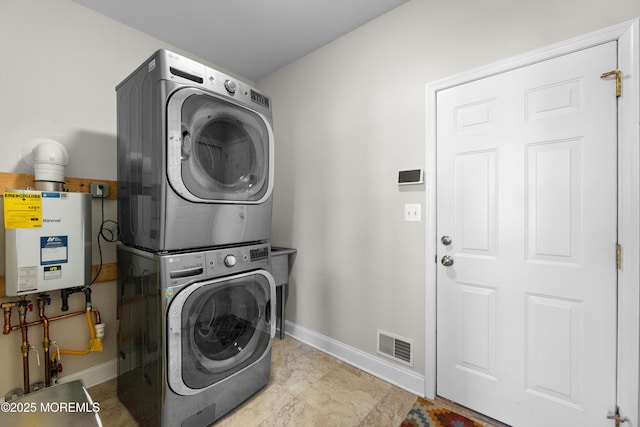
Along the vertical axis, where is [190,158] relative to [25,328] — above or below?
above

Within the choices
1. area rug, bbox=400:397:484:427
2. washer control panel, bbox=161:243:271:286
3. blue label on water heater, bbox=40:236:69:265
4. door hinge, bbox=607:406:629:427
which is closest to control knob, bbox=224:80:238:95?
washer control panel, bbox=161:243:271:286

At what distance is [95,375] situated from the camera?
1.94 metres

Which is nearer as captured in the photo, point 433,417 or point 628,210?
point 628,210

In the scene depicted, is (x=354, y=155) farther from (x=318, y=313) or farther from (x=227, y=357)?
(x=227, y=357)

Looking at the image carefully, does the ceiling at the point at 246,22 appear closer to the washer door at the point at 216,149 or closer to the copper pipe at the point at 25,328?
the washer door at the point at 216,149

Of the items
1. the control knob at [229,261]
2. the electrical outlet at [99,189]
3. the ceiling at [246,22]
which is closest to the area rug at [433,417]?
the control knob at [229,261]

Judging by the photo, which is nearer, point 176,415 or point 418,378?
point 176,415

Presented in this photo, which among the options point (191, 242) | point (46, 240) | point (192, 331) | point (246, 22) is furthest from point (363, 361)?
point (246, 22)

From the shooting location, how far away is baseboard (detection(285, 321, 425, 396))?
1862 mm

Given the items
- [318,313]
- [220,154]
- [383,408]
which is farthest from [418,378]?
[220,154]

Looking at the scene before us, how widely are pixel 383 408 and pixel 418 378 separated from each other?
31cm

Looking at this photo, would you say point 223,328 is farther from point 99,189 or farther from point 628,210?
point 628,210

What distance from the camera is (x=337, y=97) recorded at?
2.33m

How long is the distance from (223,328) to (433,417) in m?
1.34
